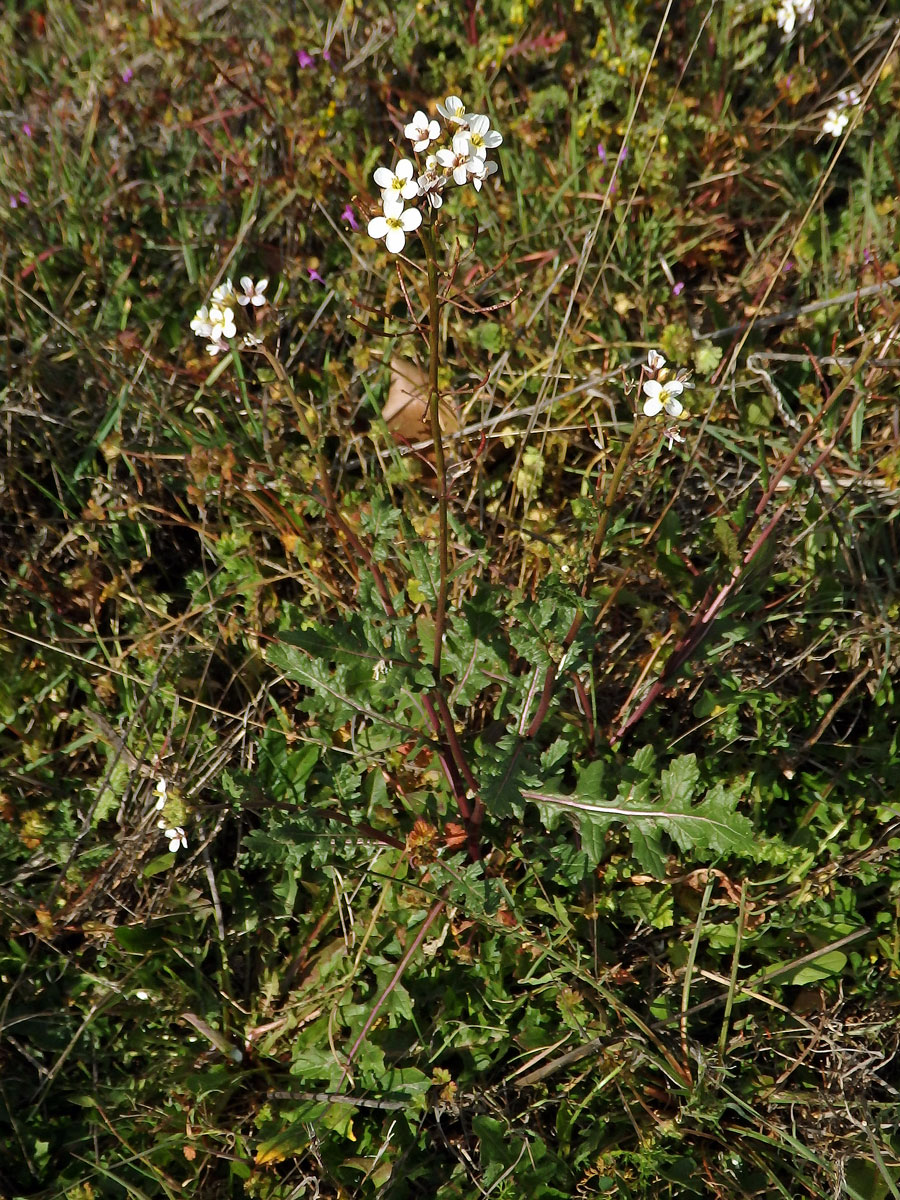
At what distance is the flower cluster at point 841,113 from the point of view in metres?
3.02

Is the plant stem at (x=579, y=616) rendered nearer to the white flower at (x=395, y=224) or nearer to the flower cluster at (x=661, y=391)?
the flower cluster at (x=661, y=391)

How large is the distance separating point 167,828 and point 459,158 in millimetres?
1606

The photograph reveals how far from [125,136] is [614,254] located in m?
1.92

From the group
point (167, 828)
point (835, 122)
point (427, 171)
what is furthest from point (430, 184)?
point (835, 122)

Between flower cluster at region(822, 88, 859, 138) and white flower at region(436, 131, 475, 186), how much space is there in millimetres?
1895

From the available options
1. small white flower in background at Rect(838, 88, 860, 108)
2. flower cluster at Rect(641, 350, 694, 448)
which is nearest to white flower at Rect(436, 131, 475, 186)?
flower cluster at Rect(641, 350, 694, 448)

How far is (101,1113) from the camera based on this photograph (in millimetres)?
2217

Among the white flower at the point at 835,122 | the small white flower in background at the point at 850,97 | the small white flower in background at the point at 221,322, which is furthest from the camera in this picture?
the small white flower in background at the point at 850,97

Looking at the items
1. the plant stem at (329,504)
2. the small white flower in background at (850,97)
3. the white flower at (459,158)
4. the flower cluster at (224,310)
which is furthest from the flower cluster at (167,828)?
the small white flower in background at (850,97)

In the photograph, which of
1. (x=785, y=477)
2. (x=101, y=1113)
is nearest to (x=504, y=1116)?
(x=101, y=1113)

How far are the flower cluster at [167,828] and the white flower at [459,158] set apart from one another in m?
1.48

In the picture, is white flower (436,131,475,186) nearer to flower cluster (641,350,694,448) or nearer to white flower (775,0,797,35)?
flower cluster (641,350,694,448)

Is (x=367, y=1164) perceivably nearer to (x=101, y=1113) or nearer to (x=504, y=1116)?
(x=504, y=1116)

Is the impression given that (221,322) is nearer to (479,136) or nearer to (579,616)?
(479,136)
